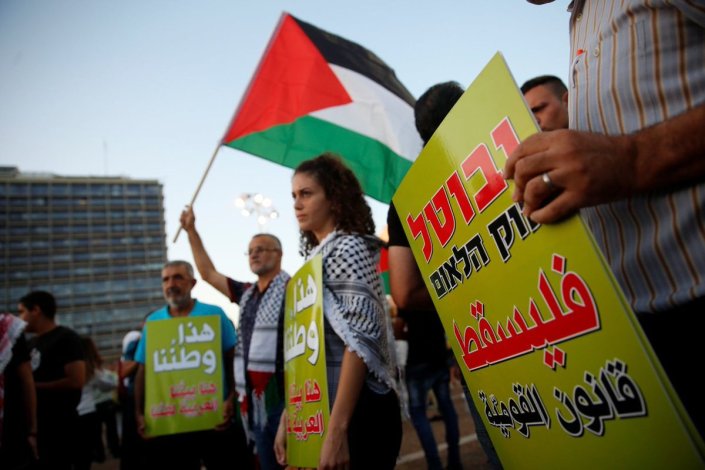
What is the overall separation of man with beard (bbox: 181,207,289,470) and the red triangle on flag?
1016mm

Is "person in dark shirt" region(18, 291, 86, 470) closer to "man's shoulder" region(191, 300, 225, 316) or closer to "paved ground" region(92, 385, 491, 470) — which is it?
"man's shoulder" region(191, 300, 225, 316)

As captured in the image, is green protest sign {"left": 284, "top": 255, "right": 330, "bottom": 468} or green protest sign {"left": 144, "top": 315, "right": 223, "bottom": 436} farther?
green protest sign {"left": 144, "top": 315, "right": 223, "bottom": 436}

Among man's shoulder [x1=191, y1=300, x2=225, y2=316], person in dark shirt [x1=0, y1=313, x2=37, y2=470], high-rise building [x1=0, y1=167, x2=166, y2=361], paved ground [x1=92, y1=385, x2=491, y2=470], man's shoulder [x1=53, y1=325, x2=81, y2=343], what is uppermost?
high-rise building [x1=0, y1=167, x2=166, y2=361]

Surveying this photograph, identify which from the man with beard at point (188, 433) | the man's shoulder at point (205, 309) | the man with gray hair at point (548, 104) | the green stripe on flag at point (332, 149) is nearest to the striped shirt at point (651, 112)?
the man with gray hair at point (548, 104)

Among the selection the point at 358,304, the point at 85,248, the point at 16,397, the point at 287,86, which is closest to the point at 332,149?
the point at 287,86

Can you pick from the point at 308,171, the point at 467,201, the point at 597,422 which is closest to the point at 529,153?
the point at 467,201

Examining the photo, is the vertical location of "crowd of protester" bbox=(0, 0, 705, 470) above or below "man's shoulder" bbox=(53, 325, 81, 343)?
below

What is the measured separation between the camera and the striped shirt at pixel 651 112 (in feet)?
2.45

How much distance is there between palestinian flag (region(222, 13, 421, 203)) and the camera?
374 cm

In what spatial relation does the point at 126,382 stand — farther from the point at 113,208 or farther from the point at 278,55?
the point at 113,208

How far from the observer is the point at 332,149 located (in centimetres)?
392

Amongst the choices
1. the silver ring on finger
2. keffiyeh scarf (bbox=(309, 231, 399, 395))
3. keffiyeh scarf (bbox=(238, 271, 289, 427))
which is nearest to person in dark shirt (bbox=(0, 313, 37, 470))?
keffiyeh scarf (bbox=(238, 271, 289, 427))

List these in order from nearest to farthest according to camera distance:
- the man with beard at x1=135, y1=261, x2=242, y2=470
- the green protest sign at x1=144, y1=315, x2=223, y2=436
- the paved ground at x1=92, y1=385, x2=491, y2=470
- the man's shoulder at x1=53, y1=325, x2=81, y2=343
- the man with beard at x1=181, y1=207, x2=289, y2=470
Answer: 1. the man with beard at x1=181, y1=207, x2=289, y2=470
2. the green protest sign at x1=144, y1=315, x2=223, y2=436
3. the man with beard at x1=135, y1=261, x2=242, y2=470
4. the man's shoulder at x1=53, y1=325, x2=81, y2=343
5. the paved ground at x1=92, y1=385, x2=491, y2=470

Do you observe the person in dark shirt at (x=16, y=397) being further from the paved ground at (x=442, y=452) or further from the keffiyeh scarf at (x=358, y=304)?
the paved ground at (x=442, y=452)
